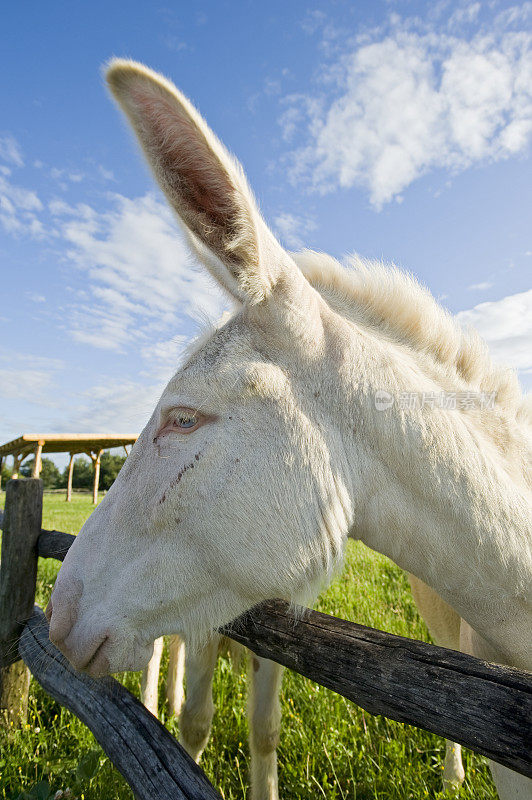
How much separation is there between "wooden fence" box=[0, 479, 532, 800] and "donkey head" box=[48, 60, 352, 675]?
0.22 metres

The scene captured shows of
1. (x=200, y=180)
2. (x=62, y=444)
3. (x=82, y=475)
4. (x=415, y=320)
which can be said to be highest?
(x=200, y=180)

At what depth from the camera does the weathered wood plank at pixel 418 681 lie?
38.0 inches

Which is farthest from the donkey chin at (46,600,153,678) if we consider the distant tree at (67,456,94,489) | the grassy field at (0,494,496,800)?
the distant tree at (67,456,94,489)

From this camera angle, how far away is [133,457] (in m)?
1.55

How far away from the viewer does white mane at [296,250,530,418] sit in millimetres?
1641

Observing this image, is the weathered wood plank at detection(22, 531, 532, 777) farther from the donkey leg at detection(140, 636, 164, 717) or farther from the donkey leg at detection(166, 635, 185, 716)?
the donkey leg at detection(166, 635, 185, 716)

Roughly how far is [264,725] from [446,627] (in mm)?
1264

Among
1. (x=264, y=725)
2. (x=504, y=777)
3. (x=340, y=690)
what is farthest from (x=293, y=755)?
(x=340, y=690)

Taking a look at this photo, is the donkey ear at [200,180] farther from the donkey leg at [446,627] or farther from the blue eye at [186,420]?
the donkey leg at [446,627]

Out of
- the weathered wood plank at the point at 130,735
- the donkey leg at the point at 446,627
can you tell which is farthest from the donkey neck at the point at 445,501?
the donkey leg at the point at 446,627

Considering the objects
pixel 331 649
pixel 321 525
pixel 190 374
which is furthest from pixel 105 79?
pixel 331 649

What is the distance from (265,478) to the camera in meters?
1.40

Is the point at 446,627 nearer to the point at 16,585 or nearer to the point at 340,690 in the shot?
the point at 340,690

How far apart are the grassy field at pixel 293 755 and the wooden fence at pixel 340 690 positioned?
0.57 meters
